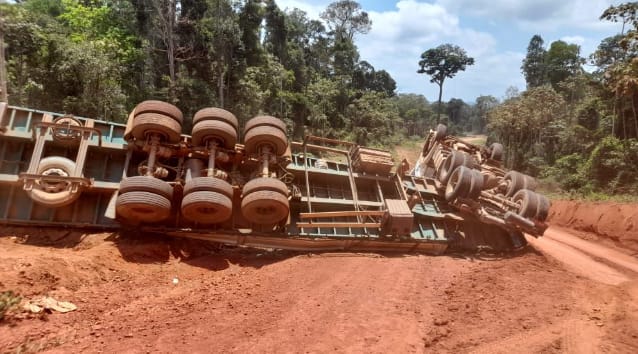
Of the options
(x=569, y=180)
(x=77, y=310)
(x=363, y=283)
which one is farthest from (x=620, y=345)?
(x=569, y=180)

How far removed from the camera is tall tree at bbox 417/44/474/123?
4459 cm

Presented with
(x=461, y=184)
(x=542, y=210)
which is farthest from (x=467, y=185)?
(x=542, y=210)

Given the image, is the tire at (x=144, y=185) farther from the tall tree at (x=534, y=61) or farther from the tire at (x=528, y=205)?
Result: the tall tree at (x=534, y=61)

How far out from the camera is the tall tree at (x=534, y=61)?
43312 mm

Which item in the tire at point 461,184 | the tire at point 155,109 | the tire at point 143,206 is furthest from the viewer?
the tire at point 461,184

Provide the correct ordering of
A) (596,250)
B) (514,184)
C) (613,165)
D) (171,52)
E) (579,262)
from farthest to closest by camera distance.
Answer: (171,52)
(613,165)
(596,250)
(514,184)
(579,262)

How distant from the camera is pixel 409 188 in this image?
1009cm

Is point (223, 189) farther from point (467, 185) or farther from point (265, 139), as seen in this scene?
point (467, 185)

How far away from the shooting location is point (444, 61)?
4522 cm

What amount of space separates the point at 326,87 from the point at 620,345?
27.4 m

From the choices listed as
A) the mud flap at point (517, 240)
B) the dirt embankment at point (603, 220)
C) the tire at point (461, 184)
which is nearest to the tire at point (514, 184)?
the mud flap at point (517, 240)

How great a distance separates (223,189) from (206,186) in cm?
29

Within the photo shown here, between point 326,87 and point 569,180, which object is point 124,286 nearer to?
point 569,180

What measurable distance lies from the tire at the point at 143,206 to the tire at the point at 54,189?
0.87 meters
